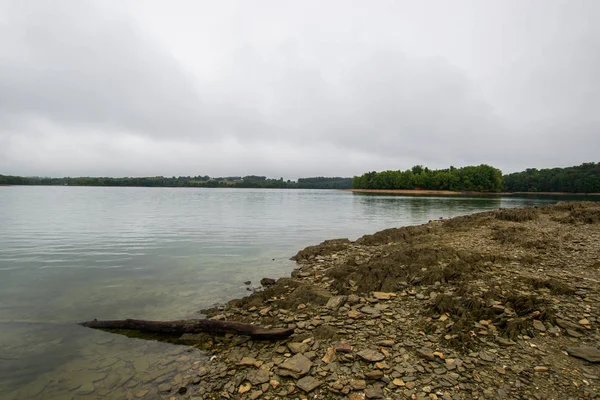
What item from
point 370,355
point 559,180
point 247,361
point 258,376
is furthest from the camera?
point 559,180

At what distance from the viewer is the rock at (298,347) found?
6.55m

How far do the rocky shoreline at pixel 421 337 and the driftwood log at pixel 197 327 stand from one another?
0.22 m

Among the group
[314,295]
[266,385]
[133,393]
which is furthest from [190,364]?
[314,295]

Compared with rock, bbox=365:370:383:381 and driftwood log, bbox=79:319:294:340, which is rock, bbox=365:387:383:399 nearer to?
rock, bbox=365:370:383:381

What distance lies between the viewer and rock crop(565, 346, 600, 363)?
17.5 ft

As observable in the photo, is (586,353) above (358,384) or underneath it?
above

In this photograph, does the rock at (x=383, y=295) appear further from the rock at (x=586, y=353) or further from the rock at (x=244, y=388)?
the rock at (x=244, y=388)

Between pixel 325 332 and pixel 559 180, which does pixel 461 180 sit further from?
pixel 325 332

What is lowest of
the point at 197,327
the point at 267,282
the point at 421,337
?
the point at 267,282

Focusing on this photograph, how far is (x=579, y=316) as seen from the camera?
695 cm

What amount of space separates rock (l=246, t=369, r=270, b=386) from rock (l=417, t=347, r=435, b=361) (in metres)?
3.11

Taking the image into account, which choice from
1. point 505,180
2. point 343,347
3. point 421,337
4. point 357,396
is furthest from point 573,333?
point 505,180

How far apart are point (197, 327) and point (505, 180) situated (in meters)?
→ 234

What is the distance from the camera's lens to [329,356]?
614cm
